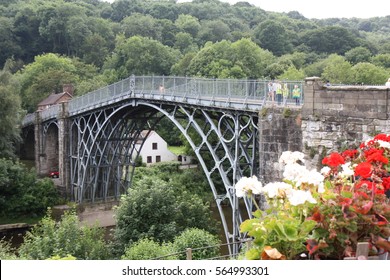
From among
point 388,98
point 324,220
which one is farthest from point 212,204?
point 324,220

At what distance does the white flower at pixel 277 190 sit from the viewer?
221 inches

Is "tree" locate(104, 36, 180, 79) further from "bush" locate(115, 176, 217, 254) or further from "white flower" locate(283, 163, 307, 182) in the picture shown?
"white flower" locate(283, 163, 307, 182)

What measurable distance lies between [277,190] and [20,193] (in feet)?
108

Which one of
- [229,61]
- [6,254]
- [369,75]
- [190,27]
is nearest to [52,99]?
[229,61]

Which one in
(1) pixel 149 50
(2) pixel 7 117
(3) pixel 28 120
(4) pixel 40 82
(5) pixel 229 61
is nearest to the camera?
(2) pixel 7 117

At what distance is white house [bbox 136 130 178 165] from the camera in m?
52.6

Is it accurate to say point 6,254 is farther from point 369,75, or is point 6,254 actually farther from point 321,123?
point 369,75

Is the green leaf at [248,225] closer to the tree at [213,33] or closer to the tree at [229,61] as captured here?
the tree at [229,61]

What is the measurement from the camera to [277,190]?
5.65 metres

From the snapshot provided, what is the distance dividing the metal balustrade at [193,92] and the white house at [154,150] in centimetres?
1523

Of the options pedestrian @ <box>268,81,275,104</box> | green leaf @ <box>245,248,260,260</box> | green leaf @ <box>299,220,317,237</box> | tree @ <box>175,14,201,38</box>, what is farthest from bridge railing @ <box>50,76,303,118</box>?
tree @ <box>175,14,201,38</box>

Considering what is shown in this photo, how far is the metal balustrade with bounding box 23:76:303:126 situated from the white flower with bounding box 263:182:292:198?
11157mm

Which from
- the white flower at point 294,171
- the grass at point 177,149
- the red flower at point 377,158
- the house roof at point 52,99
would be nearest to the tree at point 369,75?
the grass at point 177,149

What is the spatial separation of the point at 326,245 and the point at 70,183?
35.9 metres
